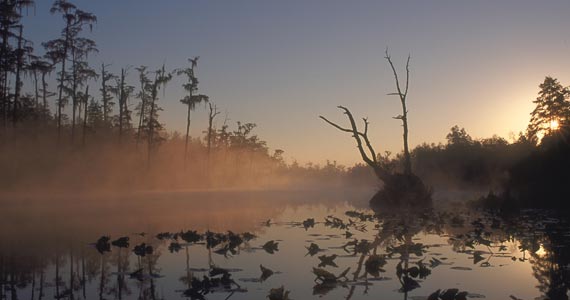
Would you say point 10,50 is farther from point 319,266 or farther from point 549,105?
point 549,105

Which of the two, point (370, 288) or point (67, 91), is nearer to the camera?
point (370, 288)

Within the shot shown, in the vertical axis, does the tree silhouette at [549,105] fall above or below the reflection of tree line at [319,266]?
above

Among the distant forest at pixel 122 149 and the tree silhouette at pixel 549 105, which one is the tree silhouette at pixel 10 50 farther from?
the tree silhouette at pixel 549 105

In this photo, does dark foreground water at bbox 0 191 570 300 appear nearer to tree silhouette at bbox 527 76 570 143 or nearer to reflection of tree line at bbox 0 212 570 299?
reflection of tree line at bbox 0 212 570 299

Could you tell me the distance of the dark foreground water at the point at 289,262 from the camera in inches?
306

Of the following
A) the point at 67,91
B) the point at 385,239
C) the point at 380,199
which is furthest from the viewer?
the point at 67,91

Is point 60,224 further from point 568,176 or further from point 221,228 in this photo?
point 568,176

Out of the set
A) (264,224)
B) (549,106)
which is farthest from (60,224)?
(549,106)

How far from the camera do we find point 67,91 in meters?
43.8

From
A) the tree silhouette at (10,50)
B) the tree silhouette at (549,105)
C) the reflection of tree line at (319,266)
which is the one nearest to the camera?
the reflection of tree line at (319,266)

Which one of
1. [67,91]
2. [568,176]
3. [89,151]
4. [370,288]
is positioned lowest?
[370,288]

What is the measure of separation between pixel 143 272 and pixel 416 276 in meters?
5.36

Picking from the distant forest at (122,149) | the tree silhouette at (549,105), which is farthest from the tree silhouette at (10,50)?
the tree silhouette at (549,105)

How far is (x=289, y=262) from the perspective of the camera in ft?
35.2
